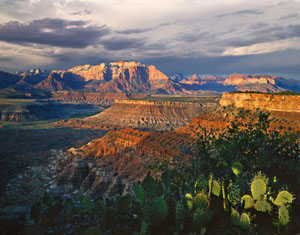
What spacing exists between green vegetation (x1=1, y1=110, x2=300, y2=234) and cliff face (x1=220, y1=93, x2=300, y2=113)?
177 ft

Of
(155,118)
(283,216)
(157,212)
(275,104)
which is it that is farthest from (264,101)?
(155,118)

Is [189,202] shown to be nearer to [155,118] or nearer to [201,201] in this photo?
[201,201]

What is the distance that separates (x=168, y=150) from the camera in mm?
58562

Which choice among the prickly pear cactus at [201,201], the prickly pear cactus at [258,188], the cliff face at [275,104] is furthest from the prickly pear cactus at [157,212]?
the cliff face at [275,104]

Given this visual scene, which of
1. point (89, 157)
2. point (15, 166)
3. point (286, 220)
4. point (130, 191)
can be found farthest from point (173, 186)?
point (15, 166)

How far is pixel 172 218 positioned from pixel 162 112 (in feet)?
597

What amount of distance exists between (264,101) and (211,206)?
221ft

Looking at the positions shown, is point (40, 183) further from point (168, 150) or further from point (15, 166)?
point (168, 150)

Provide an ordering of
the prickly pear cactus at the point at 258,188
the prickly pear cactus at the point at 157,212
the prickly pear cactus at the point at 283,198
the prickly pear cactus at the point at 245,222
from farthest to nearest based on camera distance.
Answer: the prickly pear cactus at the point at 157,212, the prickly pear cactus at the point at 258,188, the prickly pear cactus at the point at 283,198, the prickly pear cactus at the point at 245,222

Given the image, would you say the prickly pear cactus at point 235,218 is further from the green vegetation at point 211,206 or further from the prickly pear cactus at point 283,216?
the prickly pear cactus at point 283,216

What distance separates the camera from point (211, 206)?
609 inches

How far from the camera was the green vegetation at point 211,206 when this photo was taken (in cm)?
1357

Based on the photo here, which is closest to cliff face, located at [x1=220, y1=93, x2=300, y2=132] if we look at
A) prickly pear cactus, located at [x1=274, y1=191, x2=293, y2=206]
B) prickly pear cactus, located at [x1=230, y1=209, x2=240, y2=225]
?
prickly pear cactus, located at [x1=274, y1=191, x2=293, y2=206]

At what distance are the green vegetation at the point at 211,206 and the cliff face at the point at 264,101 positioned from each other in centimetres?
5394
